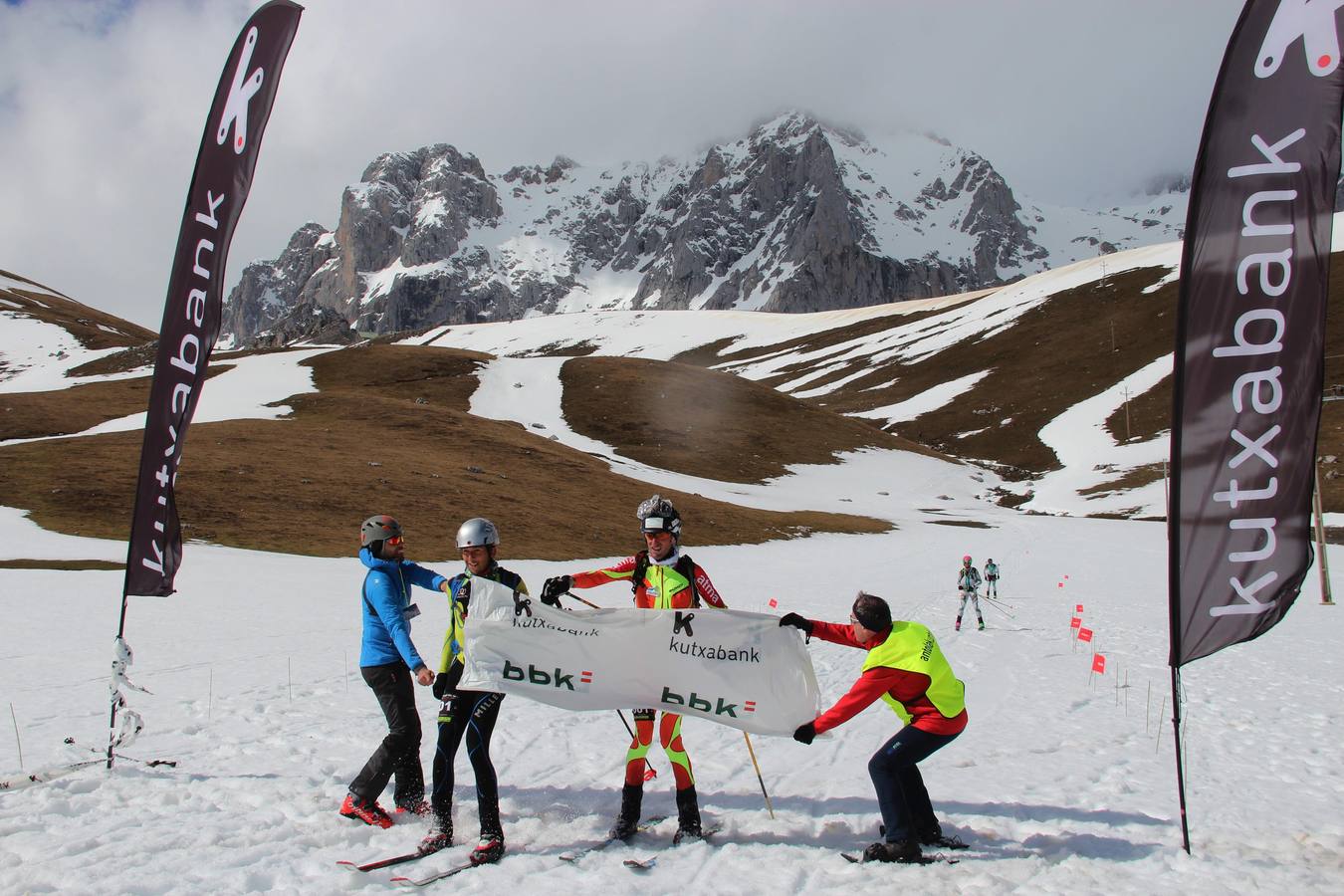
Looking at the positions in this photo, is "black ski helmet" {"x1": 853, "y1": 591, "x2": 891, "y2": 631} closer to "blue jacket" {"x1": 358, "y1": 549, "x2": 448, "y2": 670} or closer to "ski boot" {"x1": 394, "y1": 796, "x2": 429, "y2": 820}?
"blue jacket" {"x1": 358, "y1": 549, "x2": 448, "y2": 670}

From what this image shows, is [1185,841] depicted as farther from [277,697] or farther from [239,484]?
[239,484]

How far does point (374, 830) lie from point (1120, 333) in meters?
158

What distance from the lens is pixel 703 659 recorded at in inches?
313

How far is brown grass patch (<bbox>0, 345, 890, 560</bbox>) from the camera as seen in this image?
4009 centimetres

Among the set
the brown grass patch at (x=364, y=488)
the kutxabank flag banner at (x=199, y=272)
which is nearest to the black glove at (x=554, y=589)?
the kutxabank flag banner at (x=199, y=272)

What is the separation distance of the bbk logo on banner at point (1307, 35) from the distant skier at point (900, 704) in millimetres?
5822

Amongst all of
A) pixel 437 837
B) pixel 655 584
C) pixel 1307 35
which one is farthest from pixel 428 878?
pixel 1307 35

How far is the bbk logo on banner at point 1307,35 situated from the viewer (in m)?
6.61

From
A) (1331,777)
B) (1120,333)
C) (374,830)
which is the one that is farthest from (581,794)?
(1120,333)

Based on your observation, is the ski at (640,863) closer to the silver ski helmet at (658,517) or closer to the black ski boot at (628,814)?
the black ski boot at (628,814)

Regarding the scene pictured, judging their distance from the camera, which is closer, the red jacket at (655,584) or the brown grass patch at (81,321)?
the red jacket at (655,584)

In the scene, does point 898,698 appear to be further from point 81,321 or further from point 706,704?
point 81,321

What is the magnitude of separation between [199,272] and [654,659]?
24.0ft

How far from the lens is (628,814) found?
7.62m
